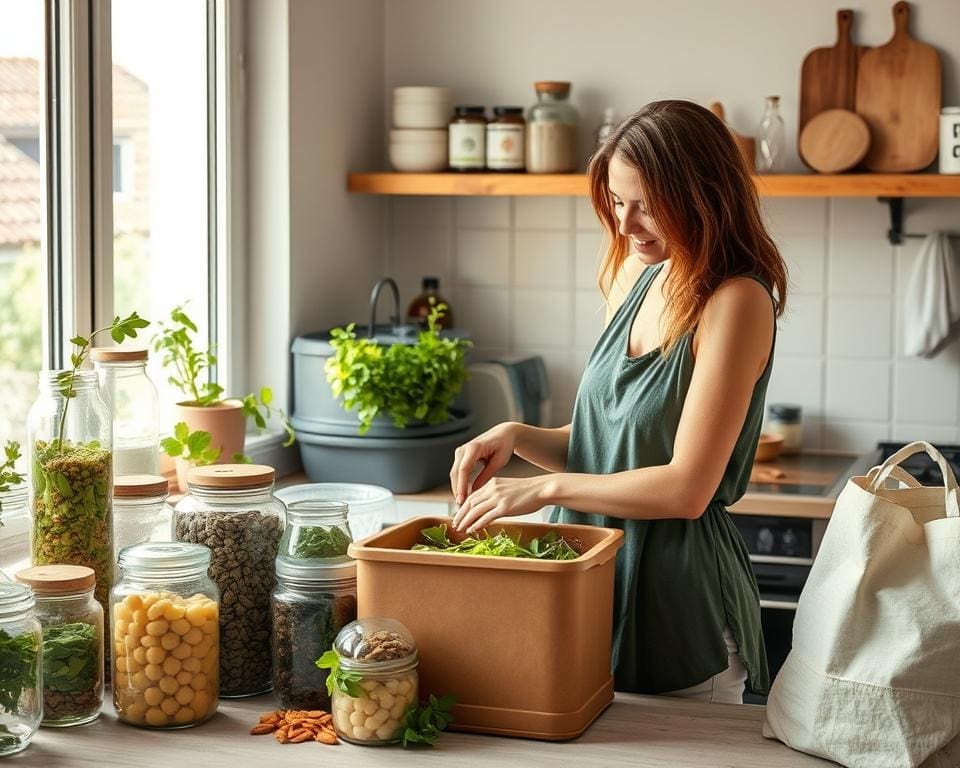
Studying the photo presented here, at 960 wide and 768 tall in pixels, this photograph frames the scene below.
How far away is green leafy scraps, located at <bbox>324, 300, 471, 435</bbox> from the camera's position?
2596 millimetres

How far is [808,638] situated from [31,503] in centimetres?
84

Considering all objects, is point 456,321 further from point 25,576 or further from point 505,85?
point 25,576

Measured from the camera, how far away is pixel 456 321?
3.33 m

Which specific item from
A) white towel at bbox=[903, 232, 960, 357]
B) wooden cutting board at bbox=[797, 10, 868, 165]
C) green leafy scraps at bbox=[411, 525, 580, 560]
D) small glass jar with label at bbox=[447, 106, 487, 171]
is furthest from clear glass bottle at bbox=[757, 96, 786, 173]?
green leafy scraps at bbox=[411, 525, 580, 560]

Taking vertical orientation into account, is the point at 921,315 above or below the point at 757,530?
above

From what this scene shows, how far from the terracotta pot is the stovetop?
4.25 ft

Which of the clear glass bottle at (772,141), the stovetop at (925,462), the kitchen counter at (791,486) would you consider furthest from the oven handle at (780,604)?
the clear glass bottle at (772,141)

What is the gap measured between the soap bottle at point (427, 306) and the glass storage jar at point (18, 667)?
1891 millimetres

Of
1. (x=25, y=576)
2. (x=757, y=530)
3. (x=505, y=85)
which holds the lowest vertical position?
(x=757, y=530)

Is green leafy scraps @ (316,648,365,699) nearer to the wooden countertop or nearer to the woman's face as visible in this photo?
the wooden countertop

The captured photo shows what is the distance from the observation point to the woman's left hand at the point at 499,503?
1442 millimetres

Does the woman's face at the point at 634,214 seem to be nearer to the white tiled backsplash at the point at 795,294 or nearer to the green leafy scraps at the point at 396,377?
the green leafy scraps at the point at 396,377

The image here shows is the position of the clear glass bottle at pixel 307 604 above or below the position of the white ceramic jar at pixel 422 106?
below

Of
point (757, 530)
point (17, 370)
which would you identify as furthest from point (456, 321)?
point (17, 370)
